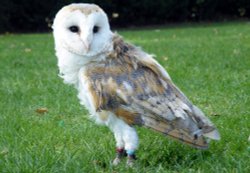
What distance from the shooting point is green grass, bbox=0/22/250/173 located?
316 centimetres

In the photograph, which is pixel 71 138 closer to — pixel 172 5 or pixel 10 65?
pixel 10 65

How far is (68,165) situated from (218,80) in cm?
357

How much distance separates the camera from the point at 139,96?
2.96 meters

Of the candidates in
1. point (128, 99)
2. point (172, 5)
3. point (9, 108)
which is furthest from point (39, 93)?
point (172, 5)

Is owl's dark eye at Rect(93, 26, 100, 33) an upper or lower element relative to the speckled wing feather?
upper

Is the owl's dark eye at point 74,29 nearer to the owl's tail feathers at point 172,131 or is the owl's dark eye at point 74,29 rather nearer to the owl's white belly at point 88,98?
the owl's white belly at point 88,98

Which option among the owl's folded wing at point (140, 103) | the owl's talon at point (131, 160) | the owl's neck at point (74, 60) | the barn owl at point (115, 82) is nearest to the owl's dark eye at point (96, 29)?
the barn owl at point (115, 82)

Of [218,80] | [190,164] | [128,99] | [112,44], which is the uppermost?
[112,44]

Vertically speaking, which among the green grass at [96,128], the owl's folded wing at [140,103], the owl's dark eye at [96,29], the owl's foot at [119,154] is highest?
the owl's dark eye at [96,29]

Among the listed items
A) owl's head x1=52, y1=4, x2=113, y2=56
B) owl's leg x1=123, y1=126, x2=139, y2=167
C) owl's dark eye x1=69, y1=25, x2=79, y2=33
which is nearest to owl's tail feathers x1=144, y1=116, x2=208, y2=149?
owl's leg x1=123, y1=126, x2=139, y2=167

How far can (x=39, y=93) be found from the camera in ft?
19.4

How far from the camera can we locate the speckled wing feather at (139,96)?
2951 mm

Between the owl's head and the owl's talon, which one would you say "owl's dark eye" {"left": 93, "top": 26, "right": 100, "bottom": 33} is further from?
the owl's talon

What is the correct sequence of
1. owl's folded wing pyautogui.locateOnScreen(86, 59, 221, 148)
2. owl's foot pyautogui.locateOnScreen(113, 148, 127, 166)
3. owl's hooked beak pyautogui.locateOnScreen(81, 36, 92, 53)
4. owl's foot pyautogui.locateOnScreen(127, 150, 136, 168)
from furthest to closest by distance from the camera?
1. owl's foot pyautogui.locateOnScreen(113, 148, 127, 166)
2. owl's foot pyautogui.locateOnScreen(127, 150, 136, 168)
3. owl's folded wing pyautogui.locateOnScreen(86, 59, 221, 148)
4. owl's hooked beak pyautogui.locateOnScreen(81, 36, 92, 53)
